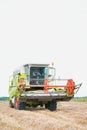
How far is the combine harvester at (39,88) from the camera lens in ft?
79.5

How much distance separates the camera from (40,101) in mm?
25391

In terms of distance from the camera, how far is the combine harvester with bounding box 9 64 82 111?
79.5ft

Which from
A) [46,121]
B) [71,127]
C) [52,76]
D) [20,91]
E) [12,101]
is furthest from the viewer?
[12,101]

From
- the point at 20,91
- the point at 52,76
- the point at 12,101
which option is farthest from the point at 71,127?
the point at 12,101

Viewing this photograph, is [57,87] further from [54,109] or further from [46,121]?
[46,121]

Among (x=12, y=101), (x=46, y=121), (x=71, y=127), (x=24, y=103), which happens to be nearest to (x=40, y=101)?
(x=24, y=103)

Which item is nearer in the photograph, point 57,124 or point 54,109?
point 57,124

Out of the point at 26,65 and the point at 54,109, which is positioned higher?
the point at 26,65

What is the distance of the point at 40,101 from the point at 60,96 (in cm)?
140

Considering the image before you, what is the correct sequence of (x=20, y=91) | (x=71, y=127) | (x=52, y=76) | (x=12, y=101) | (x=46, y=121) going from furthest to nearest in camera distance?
(x=12, y=101)
(x=52, y=76)
(x=20, y=91)
(x=46, y=121)
(x=71, y=127)

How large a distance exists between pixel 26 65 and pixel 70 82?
3.07 meters

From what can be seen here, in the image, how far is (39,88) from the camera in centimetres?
2612

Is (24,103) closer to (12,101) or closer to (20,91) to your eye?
(20,91)

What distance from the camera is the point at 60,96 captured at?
24609mm
